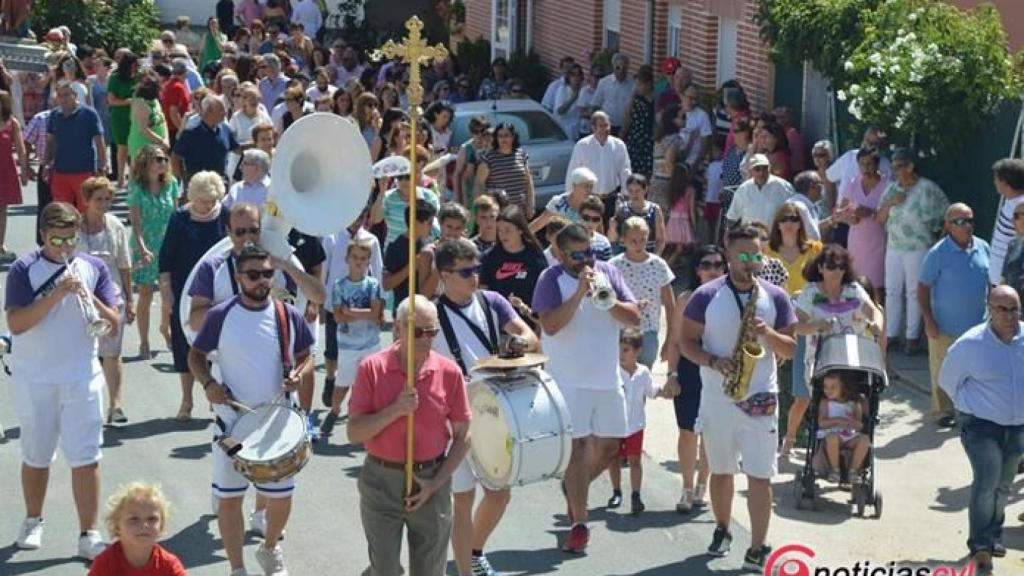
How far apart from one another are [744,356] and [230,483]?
2851mm

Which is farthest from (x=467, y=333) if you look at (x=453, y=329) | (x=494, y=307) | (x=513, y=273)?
(x=513, y=273)

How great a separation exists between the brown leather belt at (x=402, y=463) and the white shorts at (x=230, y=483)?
1.16m

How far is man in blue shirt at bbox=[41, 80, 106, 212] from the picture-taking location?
19.1 meters

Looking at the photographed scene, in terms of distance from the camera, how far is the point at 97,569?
27.8ft

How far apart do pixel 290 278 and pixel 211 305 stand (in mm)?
1649

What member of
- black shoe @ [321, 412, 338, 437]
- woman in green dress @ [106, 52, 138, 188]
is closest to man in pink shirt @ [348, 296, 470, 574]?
black shoe @ [321, 412, 338, 437]

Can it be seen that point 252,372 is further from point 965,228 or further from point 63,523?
point 965,228

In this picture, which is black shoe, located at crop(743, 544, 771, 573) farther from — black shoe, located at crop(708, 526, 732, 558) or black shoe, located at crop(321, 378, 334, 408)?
black shoe, located at crop(321, 378, 334, 408)

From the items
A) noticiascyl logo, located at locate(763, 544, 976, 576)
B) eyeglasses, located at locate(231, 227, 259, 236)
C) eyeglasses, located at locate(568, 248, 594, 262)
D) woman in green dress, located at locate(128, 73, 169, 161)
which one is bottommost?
noticiascyl logo, located at locate(763, 544, 976, 576)

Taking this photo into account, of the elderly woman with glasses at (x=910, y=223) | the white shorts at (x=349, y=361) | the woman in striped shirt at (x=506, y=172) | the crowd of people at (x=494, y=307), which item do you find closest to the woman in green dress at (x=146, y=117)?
the crowd of people at (x=494, y=307)

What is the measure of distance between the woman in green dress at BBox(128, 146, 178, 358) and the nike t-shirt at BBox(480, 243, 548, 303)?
13.4 ft

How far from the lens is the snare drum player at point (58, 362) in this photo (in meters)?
10.9

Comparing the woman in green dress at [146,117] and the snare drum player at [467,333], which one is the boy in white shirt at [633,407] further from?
the woman in green dress at [146,117]

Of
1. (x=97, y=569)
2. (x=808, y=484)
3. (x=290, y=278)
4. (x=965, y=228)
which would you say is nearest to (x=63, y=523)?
(x=290, y=278)
